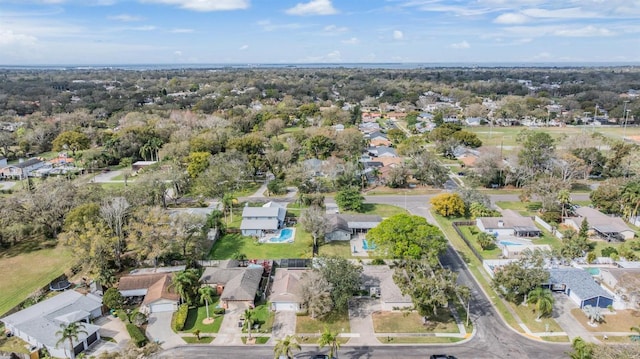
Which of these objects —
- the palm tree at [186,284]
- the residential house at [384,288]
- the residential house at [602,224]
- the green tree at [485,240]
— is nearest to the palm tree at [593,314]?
the green tree at [485,240]

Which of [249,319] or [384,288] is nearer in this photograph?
[249,319]

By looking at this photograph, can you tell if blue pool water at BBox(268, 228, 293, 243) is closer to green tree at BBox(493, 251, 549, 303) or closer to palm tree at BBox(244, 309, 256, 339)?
palm tree at BBox(244, 309, 256, 339)

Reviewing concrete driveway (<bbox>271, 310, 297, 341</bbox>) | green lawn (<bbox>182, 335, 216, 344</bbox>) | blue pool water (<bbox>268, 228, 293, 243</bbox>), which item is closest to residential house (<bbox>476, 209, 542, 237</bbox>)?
blue pool water (<bbox>268, 228, 293, 243</bbox>)

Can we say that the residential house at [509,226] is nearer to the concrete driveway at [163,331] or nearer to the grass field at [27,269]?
the concrete driveway at [163,331]

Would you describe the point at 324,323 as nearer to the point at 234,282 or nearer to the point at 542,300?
the point at 234,282

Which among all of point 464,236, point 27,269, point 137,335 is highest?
point 464,236

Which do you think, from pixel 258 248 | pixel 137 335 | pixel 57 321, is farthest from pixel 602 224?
pixel 57 321

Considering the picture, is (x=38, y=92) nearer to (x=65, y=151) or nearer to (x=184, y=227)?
(x=65, y=151)
